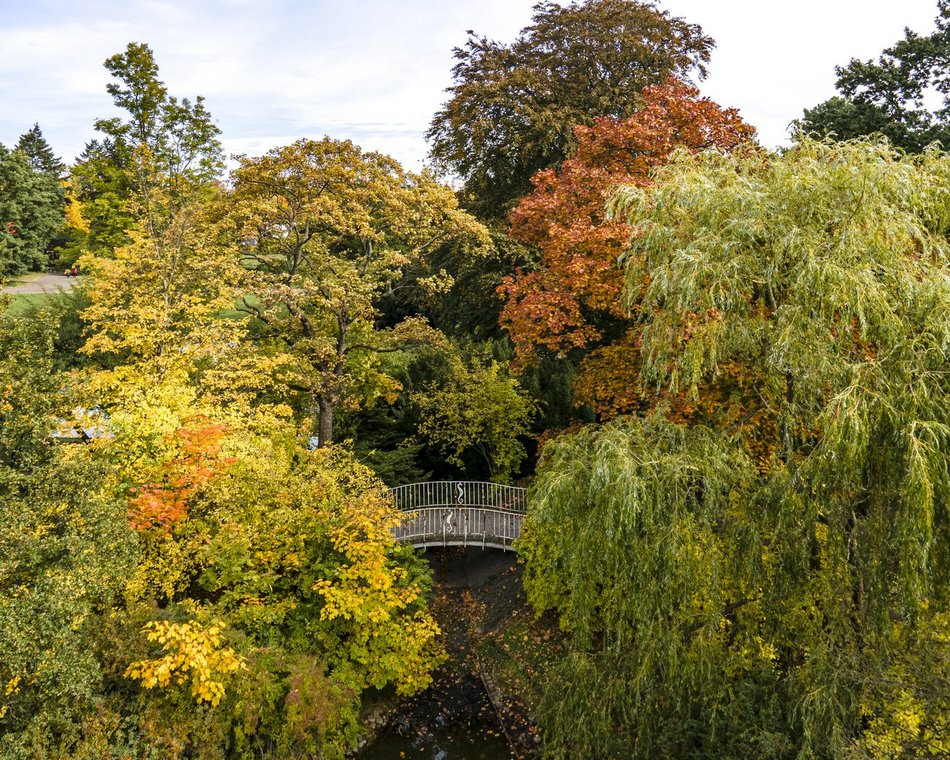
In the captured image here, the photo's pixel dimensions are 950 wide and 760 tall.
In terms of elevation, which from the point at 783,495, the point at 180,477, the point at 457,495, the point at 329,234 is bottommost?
the point at 457,495

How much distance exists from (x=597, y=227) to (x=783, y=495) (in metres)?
7.29

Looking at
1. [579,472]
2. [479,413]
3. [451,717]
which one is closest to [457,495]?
[479,413]

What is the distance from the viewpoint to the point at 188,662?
8.42 meters

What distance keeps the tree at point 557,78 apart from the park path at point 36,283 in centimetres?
2880

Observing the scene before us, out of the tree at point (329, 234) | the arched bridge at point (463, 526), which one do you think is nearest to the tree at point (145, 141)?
the tree at point (329, 234)

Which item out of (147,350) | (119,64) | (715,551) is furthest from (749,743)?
(119,64)

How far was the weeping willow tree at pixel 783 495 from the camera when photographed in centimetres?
593

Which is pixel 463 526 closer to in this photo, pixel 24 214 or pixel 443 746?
pixel 443 746

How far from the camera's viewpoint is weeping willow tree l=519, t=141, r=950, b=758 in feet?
19.5

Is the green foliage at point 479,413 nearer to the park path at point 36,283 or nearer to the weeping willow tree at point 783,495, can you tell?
the weeping willow tree at point 783,495

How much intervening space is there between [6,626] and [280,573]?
6190mm

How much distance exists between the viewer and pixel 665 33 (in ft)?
67.3

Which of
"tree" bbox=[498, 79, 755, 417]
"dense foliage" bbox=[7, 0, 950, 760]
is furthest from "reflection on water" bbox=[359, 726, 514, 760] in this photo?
"tree" bbox=[498, 79, 755, 417]

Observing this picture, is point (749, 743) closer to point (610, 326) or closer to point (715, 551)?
point (715, 551)
